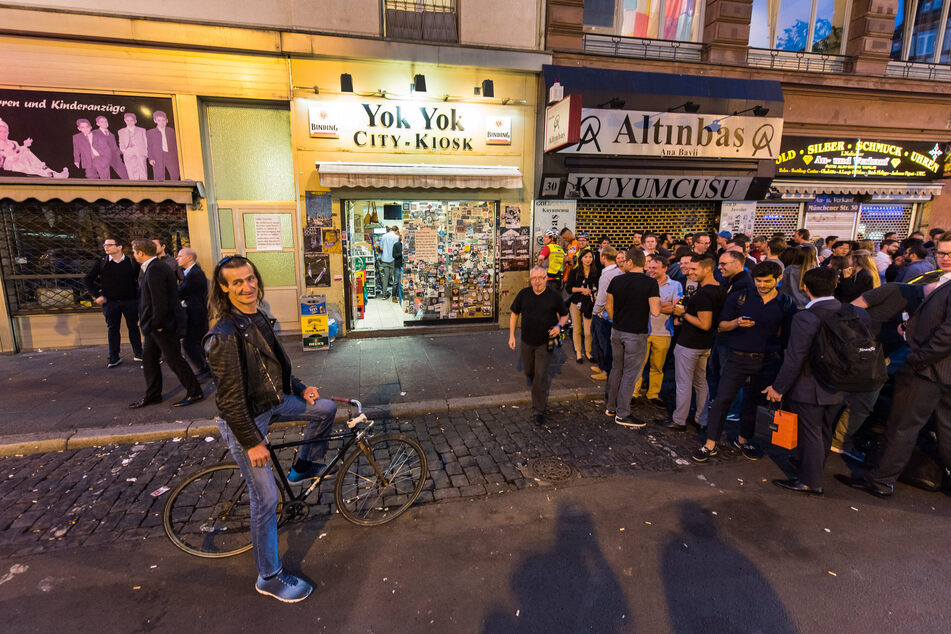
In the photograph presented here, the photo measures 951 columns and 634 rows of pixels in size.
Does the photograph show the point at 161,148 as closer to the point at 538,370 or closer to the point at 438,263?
→ the point at 438,263

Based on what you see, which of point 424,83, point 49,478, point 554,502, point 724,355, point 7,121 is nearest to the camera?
point 554,502

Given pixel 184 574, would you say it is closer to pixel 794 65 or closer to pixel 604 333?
pixel 604 333

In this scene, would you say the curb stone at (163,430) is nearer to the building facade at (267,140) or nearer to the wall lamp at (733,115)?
the building facade at (267,140)

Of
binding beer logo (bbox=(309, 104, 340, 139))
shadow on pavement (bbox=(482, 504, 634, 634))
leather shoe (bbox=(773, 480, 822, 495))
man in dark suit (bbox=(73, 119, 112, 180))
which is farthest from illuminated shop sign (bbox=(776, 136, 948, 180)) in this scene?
Answer: man in dark suit (bbox=(73, 119, 112, 180))

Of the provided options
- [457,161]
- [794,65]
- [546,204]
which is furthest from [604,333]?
[794,65]

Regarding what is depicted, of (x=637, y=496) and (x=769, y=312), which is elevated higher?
(x=769, y=312)

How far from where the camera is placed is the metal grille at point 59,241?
27.8 ft

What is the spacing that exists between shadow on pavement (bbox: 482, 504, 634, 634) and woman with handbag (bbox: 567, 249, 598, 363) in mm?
4577

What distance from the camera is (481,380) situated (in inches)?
282

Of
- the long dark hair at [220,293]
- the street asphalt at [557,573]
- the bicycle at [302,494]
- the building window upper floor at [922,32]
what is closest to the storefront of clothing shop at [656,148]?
the building window upper floor at [922,32]

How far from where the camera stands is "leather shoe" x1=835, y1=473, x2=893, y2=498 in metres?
4.23

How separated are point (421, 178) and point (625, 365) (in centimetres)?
565

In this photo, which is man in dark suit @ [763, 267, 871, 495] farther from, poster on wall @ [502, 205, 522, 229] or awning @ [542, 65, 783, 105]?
awning @ [542, 65, 783, 105]

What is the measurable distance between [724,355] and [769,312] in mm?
929
